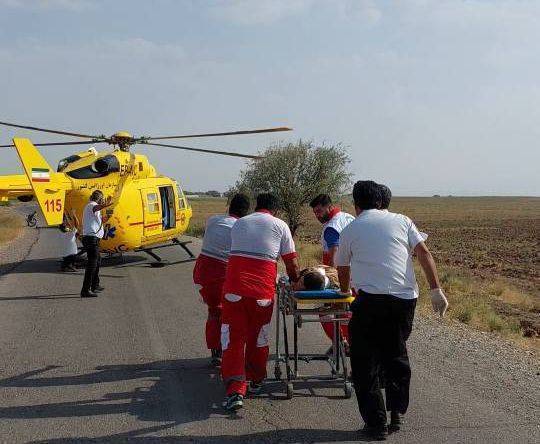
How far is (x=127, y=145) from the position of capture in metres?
15.9

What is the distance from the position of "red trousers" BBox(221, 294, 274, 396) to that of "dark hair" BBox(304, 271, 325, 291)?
1.31 feet

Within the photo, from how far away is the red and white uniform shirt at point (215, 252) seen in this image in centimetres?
661

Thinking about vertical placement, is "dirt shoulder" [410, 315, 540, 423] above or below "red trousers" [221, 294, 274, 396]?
below

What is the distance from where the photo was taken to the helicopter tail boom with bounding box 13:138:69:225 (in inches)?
537

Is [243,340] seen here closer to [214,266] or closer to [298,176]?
[214,266]

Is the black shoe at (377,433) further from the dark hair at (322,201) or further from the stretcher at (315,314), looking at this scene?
the dark hair at (322,201)

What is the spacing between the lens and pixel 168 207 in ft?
54.2

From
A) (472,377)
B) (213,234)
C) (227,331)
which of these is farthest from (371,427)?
(213,234)

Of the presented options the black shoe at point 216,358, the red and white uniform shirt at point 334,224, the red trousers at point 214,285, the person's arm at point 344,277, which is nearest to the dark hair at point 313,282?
the person's arm at point 344,277

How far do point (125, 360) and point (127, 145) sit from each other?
975 centimetres

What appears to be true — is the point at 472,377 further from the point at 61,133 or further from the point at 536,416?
the point at 61,133

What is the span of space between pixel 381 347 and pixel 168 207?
12148 millimetres

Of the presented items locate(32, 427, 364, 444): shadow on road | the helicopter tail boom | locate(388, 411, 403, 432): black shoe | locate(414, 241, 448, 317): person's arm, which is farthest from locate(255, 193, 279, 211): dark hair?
the helicopter tail boom

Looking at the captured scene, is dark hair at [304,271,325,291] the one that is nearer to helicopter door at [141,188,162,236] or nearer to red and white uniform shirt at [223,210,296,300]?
red and white uniform shirt at [223,210,296,300]
